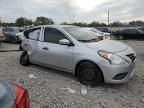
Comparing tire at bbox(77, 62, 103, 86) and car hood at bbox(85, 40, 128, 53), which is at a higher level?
car hood at bbox(85, 40, 128, 53)

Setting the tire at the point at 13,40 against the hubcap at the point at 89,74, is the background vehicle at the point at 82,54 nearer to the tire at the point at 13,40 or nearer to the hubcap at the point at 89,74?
the hubcap at the point at 89,74

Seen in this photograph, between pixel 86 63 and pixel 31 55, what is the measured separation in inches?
93.2

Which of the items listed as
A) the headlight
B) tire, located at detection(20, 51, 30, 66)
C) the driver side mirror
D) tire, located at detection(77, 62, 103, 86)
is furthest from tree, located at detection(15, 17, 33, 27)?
the headlight

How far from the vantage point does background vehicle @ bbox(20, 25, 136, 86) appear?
493cm

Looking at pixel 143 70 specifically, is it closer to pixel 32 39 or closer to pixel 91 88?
pixel 91 88

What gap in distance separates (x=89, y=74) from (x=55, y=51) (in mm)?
1292

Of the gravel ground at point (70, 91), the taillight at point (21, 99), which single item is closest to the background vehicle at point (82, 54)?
the gravel ground at point (70, 91)

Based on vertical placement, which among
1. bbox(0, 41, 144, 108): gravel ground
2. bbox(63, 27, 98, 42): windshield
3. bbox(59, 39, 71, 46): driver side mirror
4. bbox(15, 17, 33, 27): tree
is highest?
bbox(15, 17, 33, 27): tree

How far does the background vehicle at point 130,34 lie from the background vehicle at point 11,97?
23.0m

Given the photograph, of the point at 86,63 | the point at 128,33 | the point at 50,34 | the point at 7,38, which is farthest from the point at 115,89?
the point at 128,33

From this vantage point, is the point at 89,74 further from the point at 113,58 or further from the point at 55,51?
the point at 55,51

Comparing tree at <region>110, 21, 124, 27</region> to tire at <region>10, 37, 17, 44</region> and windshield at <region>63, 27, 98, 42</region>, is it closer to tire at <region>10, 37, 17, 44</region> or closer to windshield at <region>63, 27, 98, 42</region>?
tire at <region>10, 37, 17, 44</region>

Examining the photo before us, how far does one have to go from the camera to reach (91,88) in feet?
16.9

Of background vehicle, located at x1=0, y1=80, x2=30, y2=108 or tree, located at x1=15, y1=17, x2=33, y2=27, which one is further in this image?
tree, located at x1=15, y1=17, x2=33, y2=27
